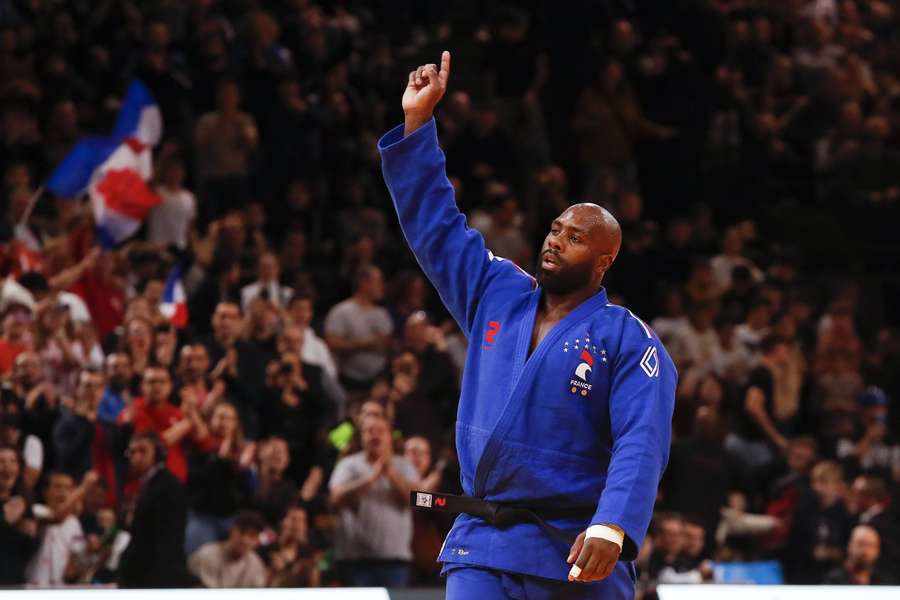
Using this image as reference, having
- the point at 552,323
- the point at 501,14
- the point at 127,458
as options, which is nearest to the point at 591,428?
the point at 552,323

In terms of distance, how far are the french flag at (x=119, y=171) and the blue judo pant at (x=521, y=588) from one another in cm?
702

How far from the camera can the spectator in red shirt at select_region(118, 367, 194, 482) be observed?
383 inches

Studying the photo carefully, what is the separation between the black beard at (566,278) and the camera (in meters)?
5.16

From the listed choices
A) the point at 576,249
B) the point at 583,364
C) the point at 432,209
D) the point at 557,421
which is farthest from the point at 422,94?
the point at 557,421

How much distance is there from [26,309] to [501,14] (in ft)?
20.2

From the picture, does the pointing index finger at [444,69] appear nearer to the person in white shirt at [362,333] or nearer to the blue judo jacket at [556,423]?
the blue judo jacket at [556,423]

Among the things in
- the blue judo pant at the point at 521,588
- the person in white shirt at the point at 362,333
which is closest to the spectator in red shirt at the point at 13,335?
the person in white shirt at the point at 362,333

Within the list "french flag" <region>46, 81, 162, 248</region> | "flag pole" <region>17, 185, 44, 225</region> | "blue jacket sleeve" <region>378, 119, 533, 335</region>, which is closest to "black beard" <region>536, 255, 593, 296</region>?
"blue jacket sleeve" <region>378, 119, 533, 335</region>

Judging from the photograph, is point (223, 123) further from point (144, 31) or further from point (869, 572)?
point (869, 572)

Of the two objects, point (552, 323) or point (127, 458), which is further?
point (127, 458)

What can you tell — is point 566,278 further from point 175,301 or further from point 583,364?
point 175,301

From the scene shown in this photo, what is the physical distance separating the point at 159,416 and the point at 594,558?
5.52 m

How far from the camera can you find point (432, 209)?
5.38m

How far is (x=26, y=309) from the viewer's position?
10195 mm
